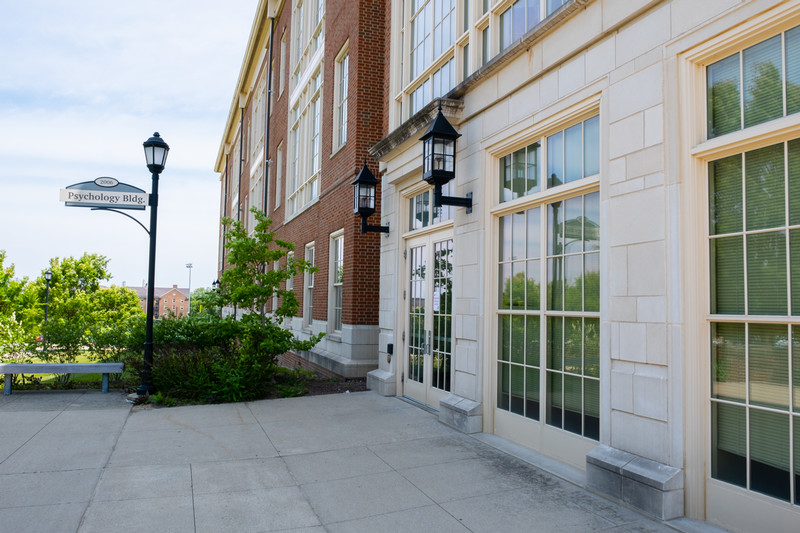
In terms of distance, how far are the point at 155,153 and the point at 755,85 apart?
26.5 feet

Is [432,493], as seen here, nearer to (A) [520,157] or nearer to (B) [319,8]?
(A) [520,157]

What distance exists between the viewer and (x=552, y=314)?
5.44m

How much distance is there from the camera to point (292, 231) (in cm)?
1695

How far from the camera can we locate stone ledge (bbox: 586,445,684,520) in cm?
384

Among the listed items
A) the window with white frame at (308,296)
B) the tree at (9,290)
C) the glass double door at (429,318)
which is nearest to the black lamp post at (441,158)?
the glass double door at (429,318)

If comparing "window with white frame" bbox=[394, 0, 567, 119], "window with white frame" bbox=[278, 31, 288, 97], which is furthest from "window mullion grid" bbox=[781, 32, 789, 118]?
"window with white frame" bbox=[278, 31, 288, 97]

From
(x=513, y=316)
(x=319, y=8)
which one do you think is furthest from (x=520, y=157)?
(x=319, y=8)

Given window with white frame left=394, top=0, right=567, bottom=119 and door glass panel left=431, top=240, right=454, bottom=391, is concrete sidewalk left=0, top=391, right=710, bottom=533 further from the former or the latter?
window with white frame left=394, top=0, right=567, bottom=119

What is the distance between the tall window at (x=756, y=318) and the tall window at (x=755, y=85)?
0.23 m

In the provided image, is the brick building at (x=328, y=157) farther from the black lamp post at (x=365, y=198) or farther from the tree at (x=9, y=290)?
the tree at (x=9, y=290)

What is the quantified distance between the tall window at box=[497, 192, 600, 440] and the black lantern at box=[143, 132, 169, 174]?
18.6 feet

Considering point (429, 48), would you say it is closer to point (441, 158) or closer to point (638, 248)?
point (441, 158)

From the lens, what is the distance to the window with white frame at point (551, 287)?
5020mm

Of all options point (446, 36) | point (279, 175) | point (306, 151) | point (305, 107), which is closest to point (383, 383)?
point (446, 36)
